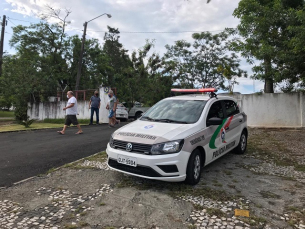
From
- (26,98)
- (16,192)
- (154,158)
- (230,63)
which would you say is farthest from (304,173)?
(230,63)

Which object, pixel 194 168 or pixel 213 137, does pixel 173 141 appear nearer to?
pixel 194 168

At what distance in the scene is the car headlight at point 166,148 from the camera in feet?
12.4

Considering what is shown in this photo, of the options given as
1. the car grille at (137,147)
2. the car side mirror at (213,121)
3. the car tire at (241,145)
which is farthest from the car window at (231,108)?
the car grille at (137,147)

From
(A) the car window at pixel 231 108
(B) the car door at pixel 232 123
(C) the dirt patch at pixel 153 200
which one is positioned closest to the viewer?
(C) the dirt patch at pixel 153 200

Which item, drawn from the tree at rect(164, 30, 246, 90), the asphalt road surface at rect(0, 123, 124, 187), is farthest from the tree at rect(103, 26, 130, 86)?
the asphalt road surface at rect(0, 123, 124, 187)

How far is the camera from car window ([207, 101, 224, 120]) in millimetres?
5055

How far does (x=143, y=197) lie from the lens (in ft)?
12.1

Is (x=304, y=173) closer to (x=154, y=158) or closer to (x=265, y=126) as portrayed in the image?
(x=154, y=158)

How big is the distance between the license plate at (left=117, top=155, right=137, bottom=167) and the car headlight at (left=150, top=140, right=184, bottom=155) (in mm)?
336

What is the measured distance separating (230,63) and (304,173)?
75.3 feet

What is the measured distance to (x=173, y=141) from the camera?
12.6 feet

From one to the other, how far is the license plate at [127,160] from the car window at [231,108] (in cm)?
291

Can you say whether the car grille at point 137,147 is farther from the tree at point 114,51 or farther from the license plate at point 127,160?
the tree at point 114,51

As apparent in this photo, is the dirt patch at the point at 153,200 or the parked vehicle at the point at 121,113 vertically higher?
the parked vehicle at the point at 121,113
